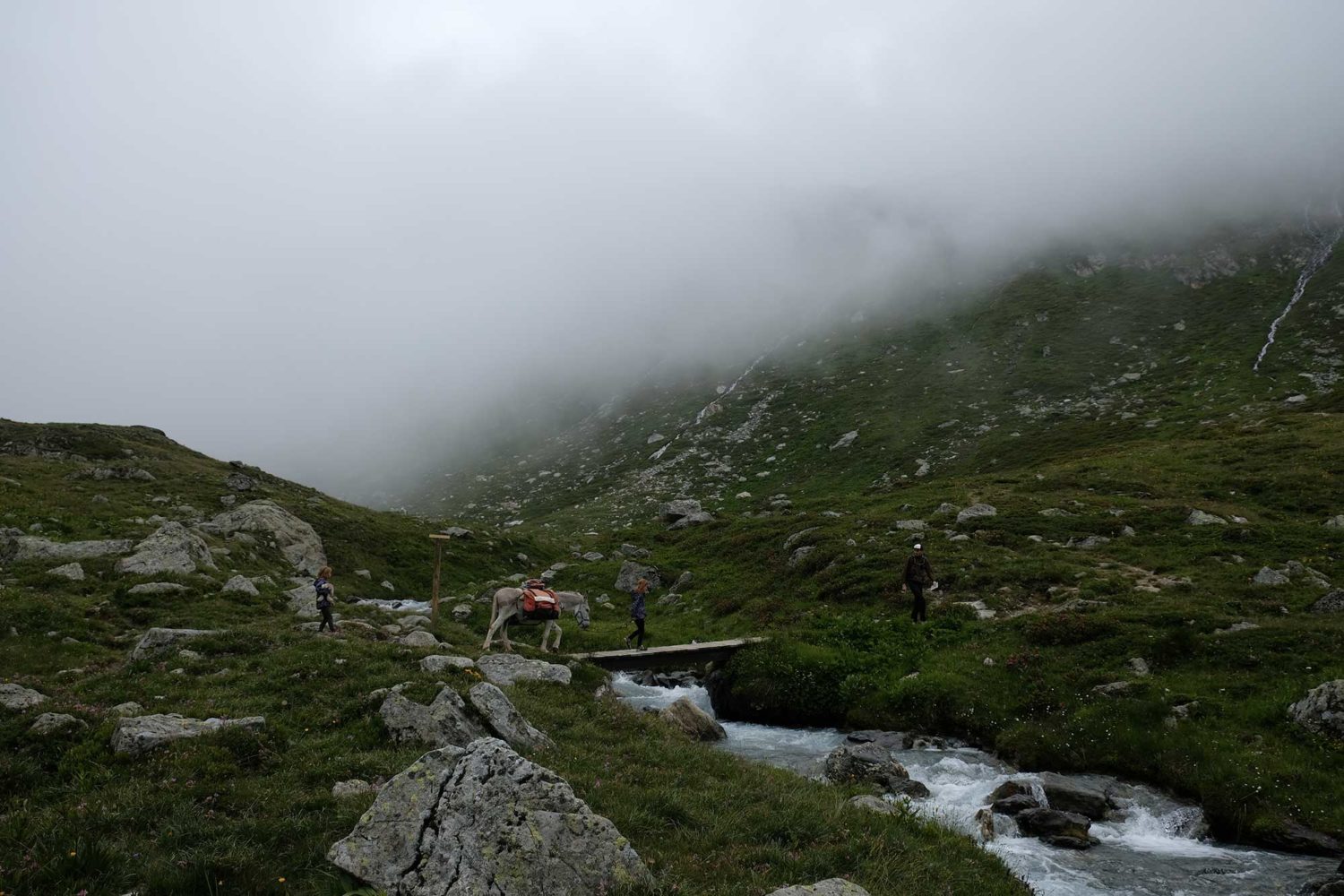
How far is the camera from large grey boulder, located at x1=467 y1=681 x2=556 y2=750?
48.0 ft

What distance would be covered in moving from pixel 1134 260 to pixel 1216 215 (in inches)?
1344

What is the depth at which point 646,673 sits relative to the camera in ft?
116

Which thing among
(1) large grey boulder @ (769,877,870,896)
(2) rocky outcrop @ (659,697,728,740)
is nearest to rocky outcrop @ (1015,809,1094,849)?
(1) large grey boulder @ (769,877,870,896)

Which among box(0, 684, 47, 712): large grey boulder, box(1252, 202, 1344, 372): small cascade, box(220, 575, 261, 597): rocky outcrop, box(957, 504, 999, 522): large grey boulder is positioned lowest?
box(220, 575, 261, 597): rocky outcrop

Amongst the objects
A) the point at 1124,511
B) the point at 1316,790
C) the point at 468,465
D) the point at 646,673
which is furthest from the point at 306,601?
the point at 468,465

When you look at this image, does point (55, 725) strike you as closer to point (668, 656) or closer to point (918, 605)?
point (668, 656)

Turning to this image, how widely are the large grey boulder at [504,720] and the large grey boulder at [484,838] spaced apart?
6072mm

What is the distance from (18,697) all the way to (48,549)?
20.4 meters

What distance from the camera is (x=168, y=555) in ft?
101

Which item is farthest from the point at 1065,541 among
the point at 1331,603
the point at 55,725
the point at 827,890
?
the point at 55,725

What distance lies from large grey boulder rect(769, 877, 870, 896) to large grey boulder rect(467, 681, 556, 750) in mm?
7729

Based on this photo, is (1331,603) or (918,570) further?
(918,570)

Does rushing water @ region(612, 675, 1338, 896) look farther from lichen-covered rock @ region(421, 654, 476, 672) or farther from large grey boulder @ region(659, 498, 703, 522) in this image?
large grey boulder @ region(659, 498, 703, 522)

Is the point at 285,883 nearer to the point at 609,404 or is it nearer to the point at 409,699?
the point at 409,699
